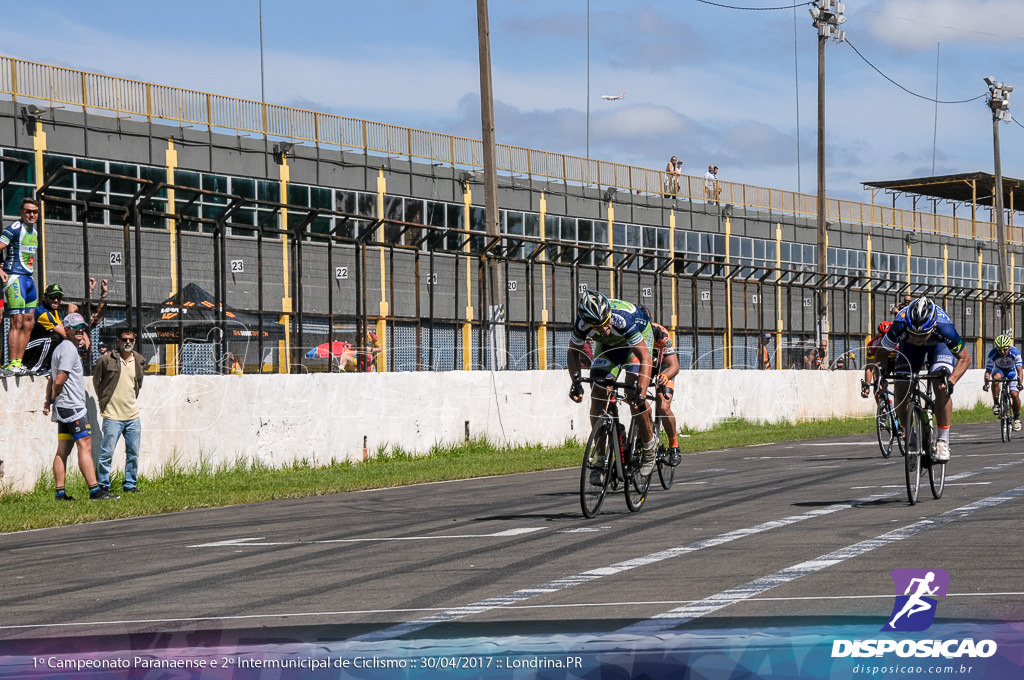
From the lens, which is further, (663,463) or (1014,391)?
(1014,391)

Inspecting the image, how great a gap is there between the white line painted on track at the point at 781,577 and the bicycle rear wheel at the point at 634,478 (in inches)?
89.8

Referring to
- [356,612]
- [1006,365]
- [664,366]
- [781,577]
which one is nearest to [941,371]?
[664,366]

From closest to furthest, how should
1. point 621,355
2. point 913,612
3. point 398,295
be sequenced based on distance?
point 913,612 → point 621,355 → point 398,295

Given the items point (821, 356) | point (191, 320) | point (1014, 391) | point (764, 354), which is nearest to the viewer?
point (191, 320)

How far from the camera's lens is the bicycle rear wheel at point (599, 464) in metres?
10.7

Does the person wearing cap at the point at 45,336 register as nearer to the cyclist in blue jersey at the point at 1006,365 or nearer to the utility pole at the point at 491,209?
the utility pole at the point at 491,209

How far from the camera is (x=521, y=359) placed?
23.8 m

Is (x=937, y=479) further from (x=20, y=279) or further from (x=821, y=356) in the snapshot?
(x=821, y=356)

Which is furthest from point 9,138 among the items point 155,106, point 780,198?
point 780,198

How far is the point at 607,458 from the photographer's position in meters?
10.8

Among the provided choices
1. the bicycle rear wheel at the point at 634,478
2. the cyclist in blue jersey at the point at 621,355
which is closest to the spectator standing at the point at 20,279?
the cyclist in blue jersey at the point at 621,355

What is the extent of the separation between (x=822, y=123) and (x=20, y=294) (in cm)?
2712

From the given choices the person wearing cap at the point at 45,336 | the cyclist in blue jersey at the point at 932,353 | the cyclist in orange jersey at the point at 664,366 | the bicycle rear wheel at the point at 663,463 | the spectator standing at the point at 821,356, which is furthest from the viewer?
the spectator standing at the point at 821,356

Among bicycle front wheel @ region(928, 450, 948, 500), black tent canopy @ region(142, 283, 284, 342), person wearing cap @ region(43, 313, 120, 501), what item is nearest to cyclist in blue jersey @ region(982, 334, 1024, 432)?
bicycle front wheel @ region(928, 450, 948, 500)
